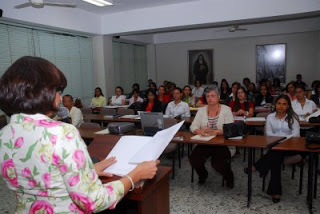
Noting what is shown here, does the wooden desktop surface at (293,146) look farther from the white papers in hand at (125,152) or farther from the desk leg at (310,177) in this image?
the white papers in hand at (125,152)

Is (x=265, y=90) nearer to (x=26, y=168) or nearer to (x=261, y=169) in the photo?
(x=261, y=169)

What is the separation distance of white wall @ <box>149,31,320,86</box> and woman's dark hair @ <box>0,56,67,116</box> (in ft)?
32.9

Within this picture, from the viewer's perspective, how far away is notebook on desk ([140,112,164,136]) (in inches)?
124

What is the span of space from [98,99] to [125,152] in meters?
6.12

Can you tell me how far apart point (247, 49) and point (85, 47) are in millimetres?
5855

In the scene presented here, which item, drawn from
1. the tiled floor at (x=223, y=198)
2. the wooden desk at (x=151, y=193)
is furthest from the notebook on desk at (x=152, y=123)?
the wooden desk at (x=151, y=193)

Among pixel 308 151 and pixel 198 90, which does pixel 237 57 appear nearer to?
pixel 198 90

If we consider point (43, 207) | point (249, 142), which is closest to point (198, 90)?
point (249, 142)

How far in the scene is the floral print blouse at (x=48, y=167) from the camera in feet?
2.93

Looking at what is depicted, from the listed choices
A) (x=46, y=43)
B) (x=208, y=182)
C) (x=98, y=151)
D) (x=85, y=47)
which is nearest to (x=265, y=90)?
(x=208, y=182)

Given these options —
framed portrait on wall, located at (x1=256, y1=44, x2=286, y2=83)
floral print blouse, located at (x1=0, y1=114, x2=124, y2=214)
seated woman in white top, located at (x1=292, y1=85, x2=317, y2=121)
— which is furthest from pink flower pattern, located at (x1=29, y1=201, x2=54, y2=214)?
framed portrait on wall, located at (x1=256, y1=44, x2=286, y2=83)

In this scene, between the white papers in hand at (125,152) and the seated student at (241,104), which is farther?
the seated student at (241,104)

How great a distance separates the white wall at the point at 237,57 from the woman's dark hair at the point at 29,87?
10.0m

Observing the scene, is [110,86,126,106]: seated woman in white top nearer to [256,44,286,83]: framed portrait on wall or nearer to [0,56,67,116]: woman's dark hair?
[256,44,286,83]: framed portrait on wall
